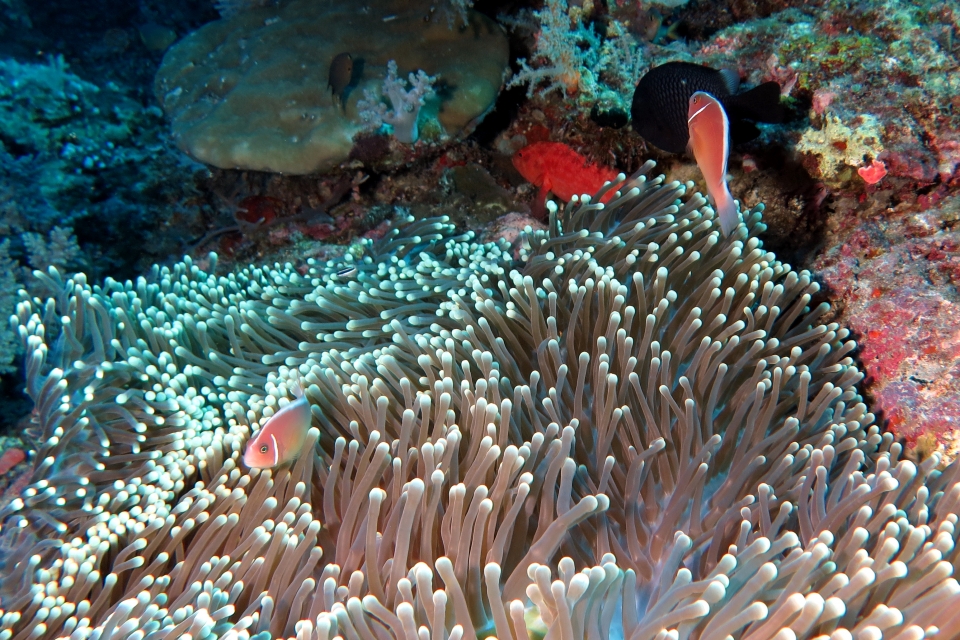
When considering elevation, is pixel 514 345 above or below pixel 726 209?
below

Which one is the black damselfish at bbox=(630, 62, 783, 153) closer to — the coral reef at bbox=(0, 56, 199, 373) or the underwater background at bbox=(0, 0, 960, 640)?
the underwater background at bbox=(0, 0, 960, 640)

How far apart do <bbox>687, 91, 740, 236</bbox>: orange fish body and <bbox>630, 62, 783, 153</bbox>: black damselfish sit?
0.94ft

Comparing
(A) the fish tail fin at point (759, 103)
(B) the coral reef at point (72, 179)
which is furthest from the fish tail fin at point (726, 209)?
(B) the coral reef at point (72, 179)

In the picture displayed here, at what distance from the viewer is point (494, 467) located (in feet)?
6.61

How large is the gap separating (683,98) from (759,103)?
1.23 feet

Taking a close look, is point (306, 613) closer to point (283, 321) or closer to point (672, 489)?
point (672, 489)

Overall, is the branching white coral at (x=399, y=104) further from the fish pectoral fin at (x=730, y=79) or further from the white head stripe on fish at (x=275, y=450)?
the white head stripe on fish at (x=275, y=450)

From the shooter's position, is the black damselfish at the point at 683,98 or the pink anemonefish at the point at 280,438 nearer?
the pink anemonefish at the point at 280,438

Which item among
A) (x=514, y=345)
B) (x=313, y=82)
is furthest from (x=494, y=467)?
(x=313, y=82)

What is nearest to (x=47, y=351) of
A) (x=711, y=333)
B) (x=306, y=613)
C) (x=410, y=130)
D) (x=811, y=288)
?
(x=306, y=613)

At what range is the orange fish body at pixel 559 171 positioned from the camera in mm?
3789

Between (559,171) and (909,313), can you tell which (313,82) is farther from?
(909,313)

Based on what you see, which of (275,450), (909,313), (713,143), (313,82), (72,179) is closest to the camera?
(275,450)

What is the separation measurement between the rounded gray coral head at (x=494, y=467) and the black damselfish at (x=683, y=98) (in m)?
0.42
